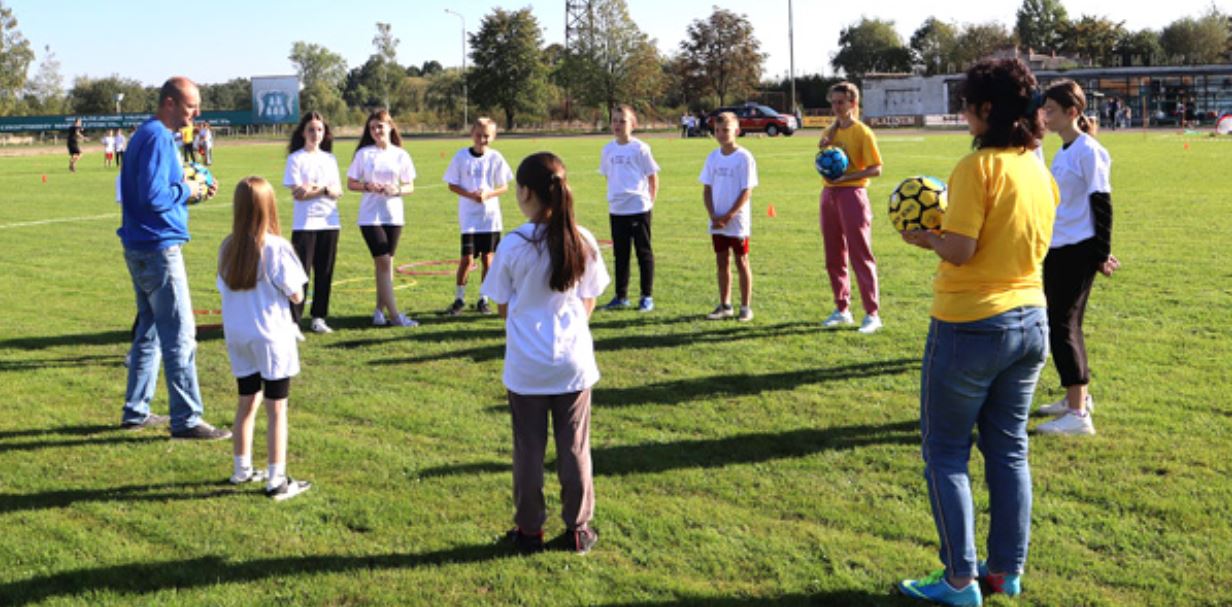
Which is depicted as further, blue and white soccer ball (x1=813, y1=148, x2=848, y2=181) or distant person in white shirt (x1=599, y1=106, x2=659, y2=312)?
distant person in white shirt (x1=599, y1=106, x2=659, y2=312)

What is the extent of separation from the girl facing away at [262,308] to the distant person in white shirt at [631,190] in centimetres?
540

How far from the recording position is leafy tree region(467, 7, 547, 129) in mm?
97438

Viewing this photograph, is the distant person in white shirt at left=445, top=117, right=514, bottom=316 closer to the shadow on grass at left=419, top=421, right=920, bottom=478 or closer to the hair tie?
the shadow on grass at left=419, top=421, right=920, bottom=478

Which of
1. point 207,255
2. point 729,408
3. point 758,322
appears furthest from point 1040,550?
point 207,255

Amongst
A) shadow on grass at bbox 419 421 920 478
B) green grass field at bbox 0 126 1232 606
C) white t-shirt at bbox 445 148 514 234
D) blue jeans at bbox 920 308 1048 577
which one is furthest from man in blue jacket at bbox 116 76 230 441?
blue jeans at bbox 920 308 1048 577

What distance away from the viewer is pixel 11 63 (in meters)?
99.0

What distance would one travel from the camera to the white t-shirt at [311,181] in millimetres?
9344

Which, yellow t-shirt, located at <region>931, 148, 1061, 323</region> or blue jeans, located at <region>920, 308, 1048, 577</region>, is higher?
yellow t-shirt, located at <region>931, 148, 1061, 323</region>

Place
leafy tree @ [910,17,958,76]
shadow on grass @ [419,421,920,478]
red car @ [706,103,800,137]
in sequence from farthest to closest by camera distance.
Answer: leafy tree @ [910,17,958,76] < red car @ [706,103,800,137] < shadow on grass @ [419,421,920,478]

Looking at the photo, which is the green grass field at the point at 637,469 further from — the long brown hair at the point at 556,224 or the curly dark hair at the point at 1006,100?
the curly dark hair at the point at 1006,100

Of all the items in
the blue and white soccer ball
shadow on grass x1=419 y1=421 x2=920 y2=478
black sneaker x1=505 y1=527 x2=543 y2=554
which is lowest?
black sneaker x1=505 y1=527 x2=543 y2=554

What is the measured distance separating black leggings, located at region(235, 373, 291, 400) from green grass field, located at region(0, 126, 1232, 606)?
563 mm

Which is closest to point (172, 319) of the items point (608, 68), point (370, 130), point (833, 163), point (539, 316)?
point (539, 316)

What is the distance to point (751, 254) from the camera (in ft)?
46.7
